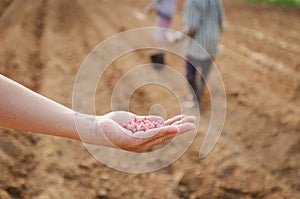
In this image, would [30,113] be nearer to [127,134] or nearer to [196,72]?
[127,134]

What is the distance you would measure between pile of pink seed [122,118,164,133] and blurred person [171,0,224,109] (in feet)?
7.52

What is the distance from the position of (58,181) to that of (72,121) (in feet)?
4.80

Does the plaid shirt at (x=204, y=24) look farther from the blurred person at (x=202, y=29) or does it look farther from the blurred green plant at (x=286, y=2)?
the blurred green plant at (x=286, y=2)

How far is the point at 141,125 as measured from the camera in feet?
6.93

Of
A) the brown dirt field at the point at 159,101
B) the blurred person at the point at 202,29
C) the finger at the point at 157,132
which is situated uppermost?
the finger at the point at 157,132

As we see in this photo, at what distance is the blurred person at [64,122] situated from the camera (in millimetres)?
1691

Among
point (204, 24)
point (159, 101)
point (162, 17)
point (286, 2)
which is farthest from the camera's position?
point (286, 2)

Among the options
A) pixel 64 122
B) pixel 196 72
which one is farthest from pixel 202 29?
pixel 64 122

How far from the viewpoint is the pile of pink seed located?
209 cm

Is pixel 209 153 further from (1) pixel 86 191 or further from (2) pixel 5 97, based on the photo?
(2) pixel 5 97

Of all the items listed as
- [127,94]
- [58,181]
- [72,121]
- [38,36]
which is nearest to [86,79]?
[127,94]

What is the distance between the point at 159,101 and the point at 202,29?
0.93m

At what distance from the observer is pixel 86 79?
510 cm

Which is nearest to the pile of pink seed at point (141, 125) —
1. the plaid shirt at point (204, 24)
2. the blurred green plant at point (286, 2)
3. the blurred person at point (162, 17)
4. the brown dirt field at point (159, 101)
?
the brown dirt field at point (159, 101)
